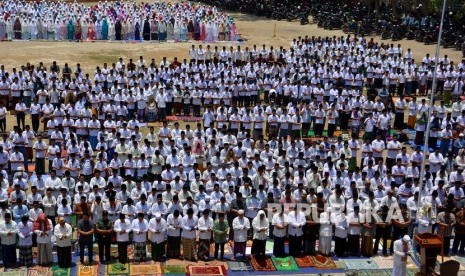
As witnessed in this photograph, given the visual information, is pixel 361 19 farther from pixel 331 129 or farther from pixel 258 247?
pixel 258 247

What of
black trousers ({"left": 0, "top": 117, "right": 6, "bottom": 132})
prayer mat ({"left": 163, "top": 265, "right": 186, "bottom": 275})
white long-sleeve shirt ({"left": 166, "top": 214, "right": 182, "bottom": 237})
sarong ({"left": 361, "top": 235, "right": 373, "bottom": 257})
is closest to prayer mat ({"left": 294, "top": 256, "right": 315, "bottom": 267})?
sarong ({"left": 361, "top": 235, "right": 373, "bottom": 257})

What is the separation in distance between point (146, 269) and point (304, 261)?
10.3ft

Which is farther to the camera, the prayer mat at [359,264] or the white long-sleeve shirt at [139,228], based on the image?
the prayer mat at [359,264]

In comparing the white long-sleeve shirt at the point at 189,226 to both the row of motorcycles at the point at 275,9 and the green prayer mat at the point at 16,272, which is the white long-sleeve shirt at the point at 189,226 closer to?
the green prayer mat at the point at 16,272

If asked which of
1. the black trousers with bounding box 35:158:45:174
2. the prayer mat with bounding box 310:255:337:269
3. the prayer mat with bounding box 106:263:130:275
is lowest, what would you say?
the prayer mat with bounding box 106:263:130:275

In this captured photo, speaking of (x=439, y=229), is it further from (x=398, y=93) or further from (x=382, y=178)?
(x=398, y=93)

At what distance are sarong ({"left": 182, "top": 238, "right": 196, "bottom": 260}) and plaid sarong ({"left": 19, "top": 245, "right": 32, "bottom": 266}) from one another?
2923 millimetres

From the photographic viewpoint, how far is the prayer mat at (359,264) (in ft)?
46.0

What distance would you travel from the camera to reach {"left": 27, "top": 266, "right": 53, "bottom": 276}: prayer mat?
13.1m

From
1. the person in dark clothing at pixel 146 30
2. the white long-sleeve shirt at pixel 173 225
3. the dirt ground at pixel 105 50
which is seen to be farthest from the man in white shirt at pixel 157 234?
the person in dark clothing at pixel 146 30

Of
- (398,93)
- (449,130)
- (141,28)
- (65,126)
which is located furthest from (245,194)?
(141,28)

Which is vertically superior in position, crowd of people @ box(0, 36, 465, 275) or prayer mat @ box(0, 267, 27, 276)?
crowd of people @ box(0, 36, 465, 275)

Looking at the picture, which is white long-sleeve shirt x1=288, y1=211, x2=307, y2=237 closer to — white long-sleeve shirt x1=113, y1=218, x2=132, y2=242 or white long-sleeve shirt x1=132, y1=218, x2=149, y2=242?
white long-sleeve shirt x1=132, y1=218, x2=149, y2=242

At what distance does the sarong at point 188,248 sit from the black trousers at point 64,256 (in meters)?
2.22
